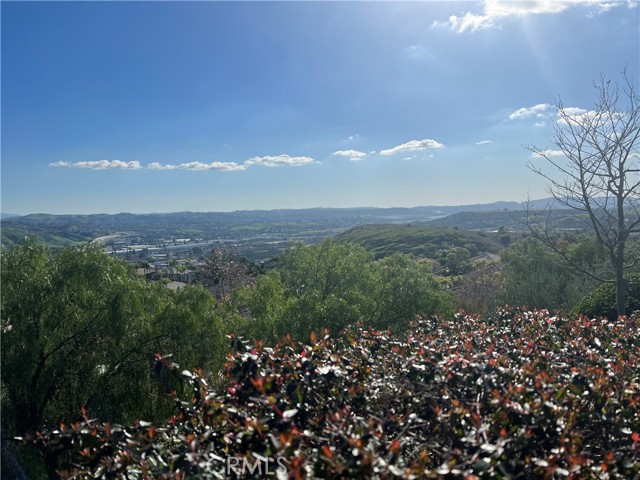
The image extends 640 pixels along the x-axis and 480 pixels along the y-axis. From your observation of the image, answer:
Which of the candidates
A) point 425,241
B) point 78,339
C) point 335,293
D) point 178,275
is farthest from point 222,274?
point 425,241

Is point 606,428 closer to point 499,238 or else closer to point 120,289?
point 120,289

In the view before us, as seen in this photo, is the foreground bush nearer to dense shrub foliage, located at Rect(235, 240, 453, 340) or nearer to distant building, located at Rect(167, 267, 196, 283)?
dense shrub foliage, located at Rect(235, 240, 453, 340)

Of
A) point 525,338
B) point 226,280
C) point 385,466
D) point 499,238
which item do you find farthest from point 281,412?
point 499,238

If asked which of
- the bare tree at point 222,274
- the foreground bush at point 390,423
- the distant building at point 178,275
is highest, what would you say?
the foreground bush at point 390,423

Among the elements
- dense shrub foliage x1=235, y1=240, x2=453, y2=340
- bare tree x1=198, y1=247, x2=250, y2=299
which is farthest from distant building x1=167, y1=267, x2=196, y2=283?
dense shrub foliage x1=235, y1=240, x2=453, y2=340

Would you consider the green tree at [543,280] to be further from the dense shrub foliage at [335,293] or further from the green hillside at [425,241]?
the green hillside at [425,241]

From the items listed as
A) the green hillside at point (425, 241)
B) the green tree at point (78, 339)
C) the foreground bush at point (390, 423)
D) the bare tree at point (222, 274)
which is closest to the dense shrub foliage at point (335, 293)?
the green tree at point (78, 339)

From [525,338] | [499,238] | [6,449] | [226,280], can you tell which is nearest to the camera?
[525,338]
